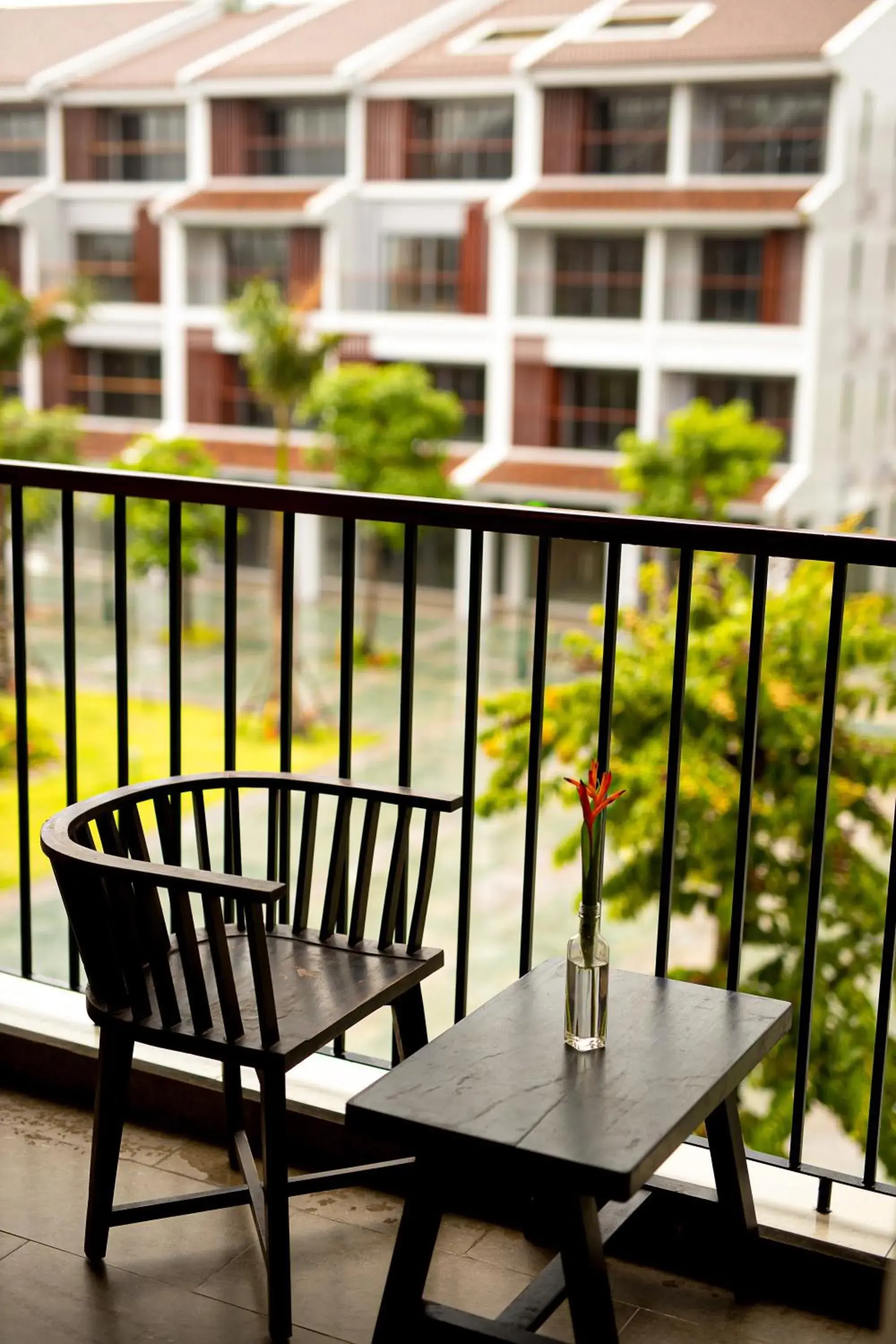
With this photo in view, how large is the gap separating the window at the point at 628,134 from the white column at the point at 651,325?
1.98 meters

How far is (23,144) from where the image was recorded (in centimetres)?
3825

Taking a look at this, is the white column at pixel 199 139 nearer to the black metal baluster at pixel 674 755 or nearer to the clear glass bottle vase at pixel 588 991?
the black metal baluster at pixel 674 755

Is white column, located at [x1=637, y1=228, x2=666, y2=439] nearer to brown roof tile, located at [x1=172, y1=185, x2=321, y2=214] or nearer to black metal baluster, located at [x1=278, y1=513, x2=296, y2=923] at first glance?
brown roof tile, located at [x1=172, y1=185, x2=321, y2=214]

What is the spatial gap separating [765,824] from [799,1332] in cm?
675

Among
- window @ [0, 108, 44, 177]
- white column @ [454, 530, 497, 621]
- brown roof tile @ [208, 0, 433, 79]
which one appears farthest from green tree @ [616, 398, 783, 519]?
window @ [0, 108, 44, 177]

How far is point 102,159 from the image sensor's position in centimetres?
3681

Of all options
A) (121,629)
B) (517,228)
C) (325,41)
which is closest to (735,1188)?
(121,629)

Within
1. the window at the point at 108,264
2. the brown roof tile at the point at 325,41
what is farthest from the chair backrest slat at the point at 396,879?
the brown roof tile at the point at 325,41

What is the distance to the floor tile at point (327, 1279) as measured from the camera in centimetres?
195

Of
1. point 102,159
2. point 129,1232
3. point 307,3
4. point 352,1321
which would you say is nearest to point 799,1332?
point 352,1321

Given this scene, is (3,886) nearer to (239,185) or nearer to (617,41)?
(239,185)

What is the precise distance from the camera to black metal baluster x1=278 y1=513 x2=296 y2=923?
2234mm

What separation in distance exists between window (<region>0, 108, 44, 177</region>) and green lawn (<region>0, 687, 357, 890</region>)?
15.5m

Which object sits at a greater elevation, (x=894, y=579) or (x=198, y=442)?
(x=198, y=442)
